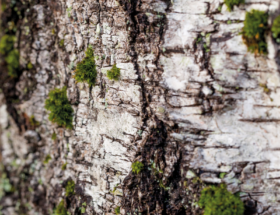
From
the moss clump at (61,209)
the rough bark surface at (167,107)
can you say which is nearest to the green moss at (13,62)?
the rough bark surface at (167,107)

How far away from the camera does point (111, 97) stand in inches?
112

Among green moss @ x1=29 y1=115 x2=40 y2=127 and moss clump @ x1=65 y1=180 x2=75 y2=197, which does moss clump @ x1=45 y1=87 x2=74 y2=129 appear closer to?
green moss @ x1=29 y1=115 x2=40 y2=127

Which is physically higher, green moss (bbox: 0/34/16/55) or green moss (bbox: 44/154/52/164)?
green moss (bbox: 0/34/16/55)

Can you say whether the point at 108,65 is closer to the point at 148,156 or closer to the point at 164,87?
the point at 164,87

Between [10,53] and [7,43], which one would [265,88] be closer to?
[10,53]

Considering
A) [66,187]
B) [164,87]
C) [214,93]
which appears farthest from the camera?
[66,187]

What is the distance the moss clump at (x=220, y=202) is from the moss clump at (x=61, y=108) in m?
2.10

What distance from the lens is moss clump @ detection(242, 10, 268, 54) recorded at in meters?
2.10

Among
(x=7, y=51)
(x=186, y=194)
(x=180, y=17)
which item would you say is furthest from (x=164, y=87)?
(x=7, y=51)

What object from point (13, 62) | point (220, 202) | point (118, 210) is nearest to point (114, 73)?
point (118, 210)

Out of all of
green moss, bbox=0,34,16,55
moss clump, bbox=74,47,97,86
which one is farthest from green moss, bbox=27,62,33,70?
moss clump, bbox=74,47,97,86

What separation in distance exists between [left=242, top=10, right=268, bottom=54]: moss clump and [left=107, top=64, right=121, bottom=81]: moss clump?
1.41m

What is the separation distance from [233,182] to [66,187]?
2.41 metres

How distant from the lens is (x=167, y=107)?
2.57m
